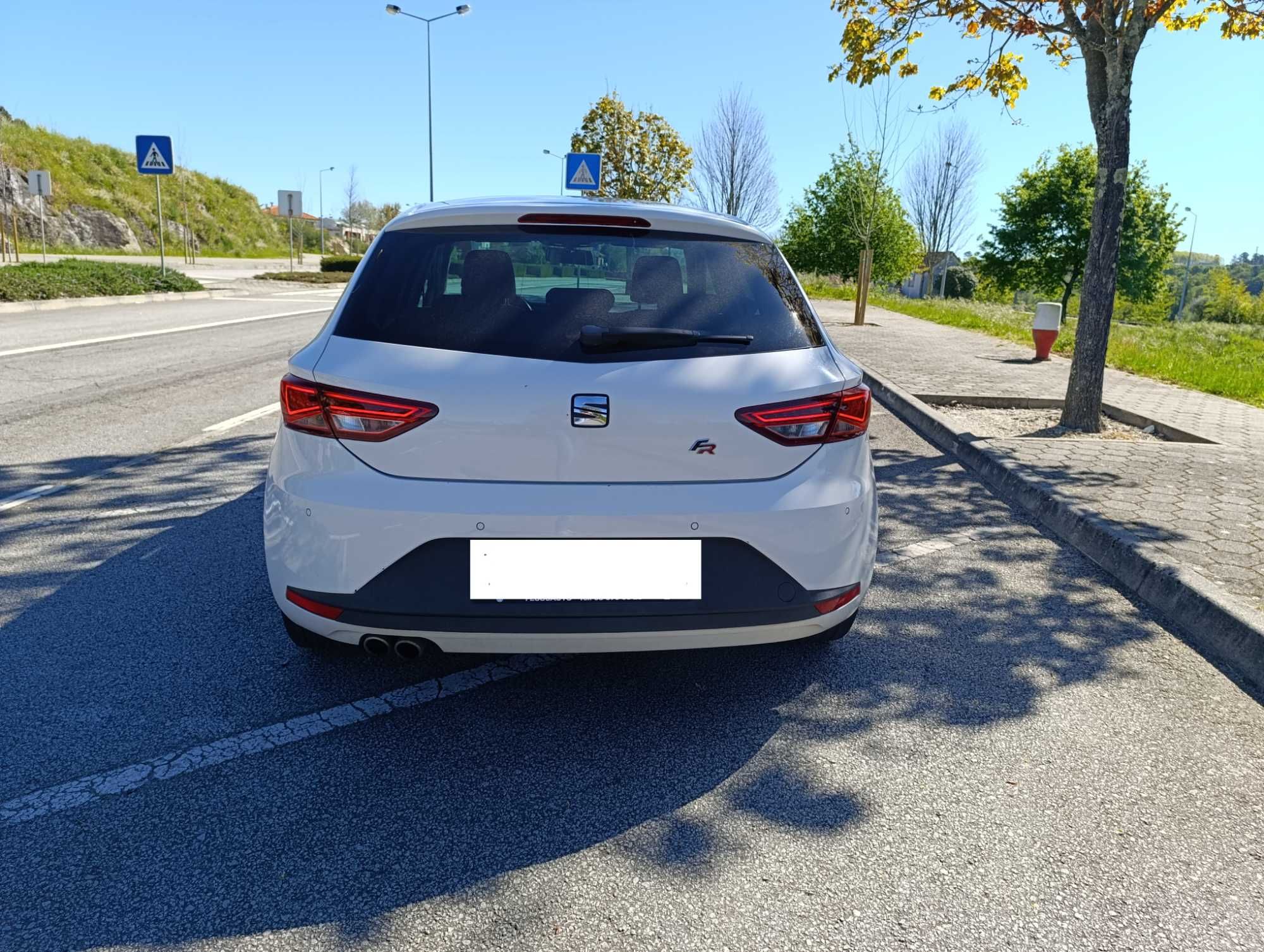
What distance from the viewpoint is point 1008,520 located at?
5.79 meters

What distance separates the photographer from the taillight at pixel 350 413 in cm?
266

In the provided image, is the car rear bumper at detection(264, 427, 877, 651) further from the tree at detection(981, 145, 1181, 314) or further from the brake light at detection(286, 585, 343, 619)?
the tree at detection(981, 145, 1181, 314)

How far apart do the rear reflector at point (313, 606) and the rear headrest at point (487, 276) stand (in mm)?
987

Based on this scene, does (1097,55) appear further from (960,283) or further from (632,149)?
(960,283)

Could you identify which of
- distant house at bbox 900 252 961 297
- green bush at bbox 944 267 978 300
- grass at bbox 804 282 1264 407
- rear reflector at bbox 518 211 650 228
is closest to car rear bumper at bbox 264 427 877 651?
rear reflector at bbox 518 211 650 228

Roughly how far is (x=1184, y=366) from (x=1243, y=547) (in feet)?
31.0

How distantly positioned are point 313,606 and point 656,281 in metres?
1.40

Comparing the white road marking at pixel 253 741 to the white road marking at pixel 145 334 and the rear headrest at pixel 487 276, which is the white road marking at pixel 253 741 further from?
the white road marking at pixel 145 334

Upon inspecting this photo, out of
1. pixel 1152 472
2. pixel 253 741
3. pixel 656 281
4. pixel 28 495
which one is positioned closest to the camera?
pixel 253 741

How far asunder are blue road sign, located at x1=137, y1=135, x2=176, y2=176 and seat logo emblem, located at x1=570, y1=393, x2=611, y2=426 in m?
21.0

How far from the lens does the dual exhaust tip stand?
9.10ft

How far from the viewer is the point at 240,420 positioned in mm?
7816

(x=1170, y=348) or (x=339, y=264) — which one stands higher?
(x=339, y=264)

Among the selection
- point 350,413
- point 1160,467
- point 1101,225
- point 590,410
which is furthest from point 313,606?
point 1101,225
